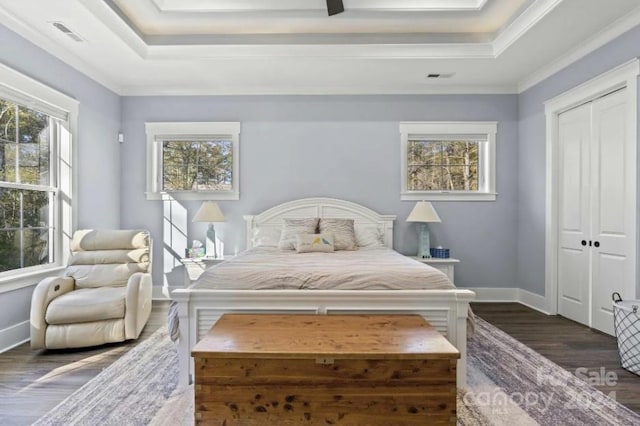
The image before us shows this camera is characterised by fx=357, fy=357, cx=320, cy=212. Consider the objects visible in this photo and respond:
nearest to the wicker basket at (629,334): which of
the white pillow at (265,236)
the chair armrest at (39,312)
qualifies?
the white pillow at (265,236)

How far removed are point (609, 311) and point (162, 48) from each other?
202 inches

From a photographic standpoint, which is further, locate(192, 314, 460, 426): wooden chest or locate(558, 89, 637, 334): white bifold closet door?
locate(558, 89, 637, 334): white bifold closet door

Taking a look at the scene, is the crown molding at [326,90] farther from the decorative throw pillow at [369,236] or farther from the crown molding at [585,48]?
the decorative throw pillow at [369,236]

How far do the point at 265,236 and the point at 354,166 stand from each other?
1462mm

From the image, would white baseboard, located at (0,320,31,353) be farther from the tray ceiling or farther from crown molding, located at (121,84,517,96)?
crown molding, located at (121,84,517,96)

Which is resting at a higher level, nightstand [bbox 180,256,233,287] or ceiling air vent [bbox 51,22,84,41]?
ceiling air vent [bbox 51,22,84,41]

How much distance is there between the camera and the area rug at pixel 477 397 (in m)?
2.00

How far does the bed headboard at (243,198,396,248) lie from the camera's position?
15.0 feet

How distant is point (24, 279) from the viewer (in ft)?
10.5

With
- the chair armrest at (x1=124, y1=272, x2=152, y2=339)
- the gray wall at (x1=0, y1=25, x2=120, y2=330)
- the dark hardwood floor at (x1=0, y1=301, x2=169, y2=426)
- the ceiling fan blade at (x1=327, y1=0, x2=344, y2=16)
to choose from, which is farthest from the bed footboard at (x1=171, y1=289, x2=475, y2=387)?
the ceiling fan blade at (x1=327, y1=0, x2=344, y2=16)

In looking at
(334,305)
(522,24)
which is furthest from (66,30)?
(522,24)

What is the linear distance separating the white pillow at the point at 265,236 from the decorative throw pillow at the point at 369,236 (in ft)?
3.21

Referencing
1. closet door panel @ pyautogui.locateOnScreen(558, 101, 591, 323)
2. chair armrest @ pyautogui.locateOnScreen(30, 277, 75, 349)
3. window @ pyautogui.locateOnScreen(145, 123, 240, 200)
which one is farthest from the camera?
window @ pyautogui.locateOnScreen(145, 123, 240, 200)

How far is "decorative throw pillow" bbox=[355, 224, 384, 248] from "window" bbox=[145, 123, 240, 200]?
166cm
